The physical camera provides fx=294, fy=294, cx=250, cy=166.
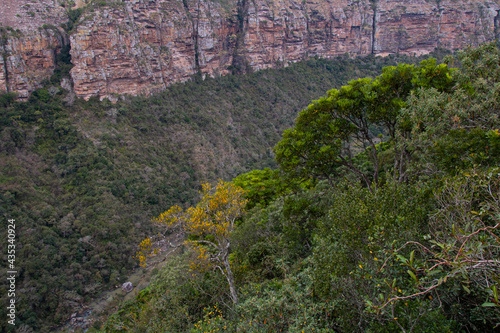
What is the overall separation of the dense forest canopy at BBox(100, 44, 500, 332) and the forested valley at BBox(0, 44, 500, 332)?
0.12ft

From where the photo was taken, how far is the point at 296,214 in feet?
30.4

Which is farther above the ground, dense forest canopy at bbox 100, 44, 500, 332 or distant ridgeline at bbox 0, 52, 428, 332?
dense forest canopy at bbox 100, 44, 500, 332

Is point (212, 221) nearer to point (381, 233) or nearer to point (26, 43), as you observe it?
point (381, 233)

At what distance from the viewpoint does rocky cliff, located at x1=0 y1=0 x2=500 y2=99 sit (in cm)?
3331

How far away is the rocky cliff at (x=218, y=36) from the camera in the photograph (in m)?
33.3

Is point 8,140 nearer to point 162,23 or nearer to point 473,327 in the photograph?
point 162,23

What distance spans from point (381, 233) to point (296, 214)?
5.04 metres

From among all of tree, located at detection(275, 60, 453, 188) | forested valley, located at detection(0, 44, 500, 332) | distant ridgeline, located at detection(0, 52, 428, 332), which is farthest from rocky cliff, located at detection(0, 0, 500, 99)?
tree, located at detection(275, 60, 453, 188)

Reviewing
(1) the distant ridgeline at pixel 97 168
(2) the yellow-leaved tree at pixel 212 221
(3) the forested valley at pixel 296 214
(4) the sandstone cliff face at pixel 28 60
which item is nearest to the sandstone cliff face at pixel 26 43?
(4) the sandstone cliff face at pixel 28 60

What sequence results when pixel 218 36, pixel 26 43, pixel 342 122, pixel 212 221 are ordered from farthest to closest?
pixel 218 36 → pixel 26 43 → pixel 342 122 → pixel 212 221

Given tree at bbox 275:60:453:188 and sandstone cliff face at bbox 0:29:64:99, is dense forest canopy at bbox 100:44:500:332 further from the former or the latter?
sandstone cliff face at bbox 0:29:64:99

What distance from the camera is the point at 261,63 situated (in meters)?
55.0

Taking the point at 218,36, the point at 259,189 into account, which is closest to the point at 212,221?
the point at 259,189

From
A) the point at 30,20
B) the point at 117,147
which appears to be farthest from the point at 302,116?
the point at 30,20
